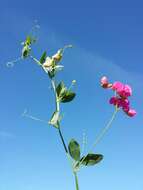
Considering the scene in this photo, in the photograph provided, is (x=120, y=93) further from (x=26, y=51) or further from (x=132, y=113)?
(x=26, y=51)

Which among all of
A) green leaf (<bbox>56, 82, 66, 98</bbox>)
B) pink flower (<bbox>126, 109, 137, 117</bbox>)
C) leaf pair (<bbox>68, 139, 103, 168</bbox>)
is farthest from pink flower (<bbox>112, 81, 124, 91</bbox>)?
leaf pair (<bbox>68, 139, 103, 168</bbox>)

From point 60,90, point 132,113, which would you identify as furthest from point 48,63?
point 132,113

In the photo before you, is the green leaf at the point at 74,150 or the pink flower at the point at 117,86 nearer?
the green leaf at the point at 74,150

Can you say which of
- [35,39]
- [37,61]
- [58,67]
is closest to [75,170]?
[58,67]

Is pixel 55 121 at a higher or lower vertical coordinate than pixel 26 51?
lower

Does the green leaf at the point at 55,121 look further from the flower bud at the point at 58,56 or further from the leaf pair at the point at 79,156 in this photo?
the flower bud at the point at 58,56

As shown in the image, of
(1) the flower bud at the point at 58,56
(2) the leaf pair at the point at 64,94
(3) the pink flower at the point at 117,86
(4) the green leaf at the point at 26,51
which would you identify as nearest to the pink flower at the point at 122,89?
(3) the pink flower at the point at 117,86
